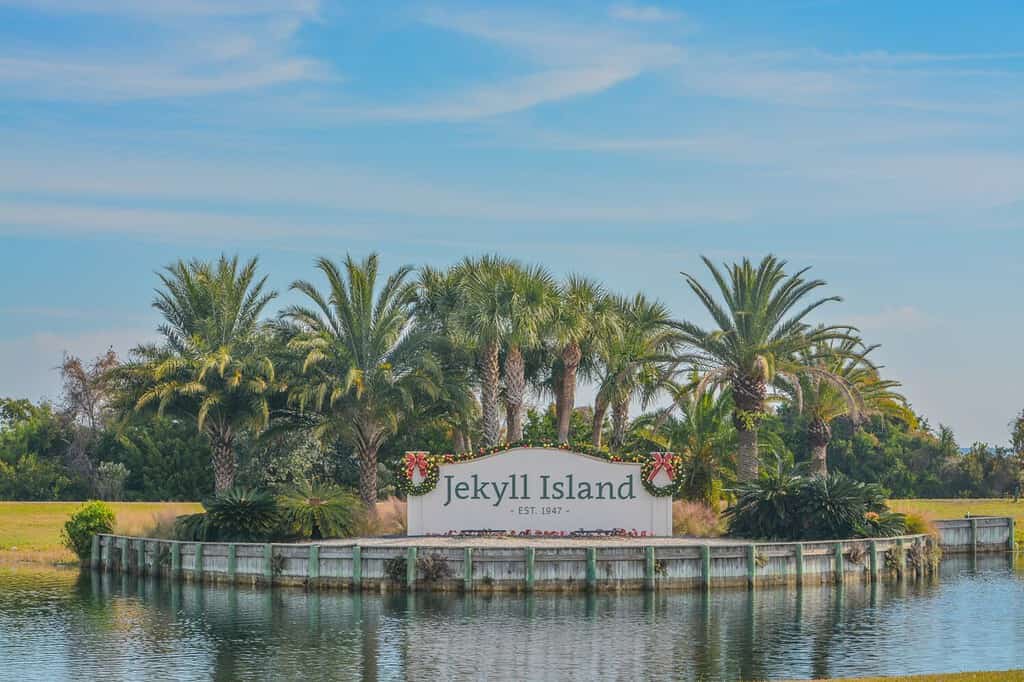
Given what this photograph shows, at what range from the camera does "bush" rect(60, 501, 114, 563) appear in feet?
175

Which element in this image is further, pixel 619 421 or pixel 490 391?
pixel 619 421

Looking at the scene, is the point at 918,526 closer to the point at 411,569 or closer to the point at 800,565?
the point at 800,565

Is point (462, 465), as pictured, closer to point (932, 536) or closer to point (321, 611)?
point (321, 611)

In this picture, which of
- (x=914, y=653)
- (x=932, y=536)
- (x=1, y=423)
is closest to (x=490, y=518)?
(x=932, y=536)

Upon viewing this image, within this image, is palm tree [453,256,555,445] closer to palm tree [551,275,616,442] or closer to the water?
palm tree [551,275,616,442]

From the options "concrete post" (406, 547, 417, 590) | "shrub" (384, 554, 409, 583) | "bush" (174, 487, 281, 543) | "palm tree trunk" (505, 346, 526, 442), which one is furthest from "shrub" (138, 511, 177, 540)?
"palm tree trunk" (505, 346, 526, 442)

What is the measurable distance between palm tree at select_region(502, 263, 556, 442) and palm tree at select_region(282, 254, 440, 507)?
3.37 m

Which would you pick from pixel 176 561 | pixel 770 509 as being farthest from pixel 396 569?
pixel 770 509

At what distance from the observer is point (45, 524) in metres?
65.0

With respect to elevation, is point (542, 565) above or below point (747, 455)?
below

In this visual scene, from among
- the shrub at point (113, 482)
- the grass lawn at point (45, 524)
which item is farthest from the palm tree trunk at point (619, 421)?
the shrub at point (113, 482)

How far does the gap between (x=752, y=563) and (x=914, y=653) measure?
41.2 ft

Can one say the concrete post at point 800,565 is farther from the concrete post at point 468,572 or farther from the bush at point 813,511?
the concrete post at point 468,572

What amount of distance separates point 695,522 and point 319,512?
561 inches
